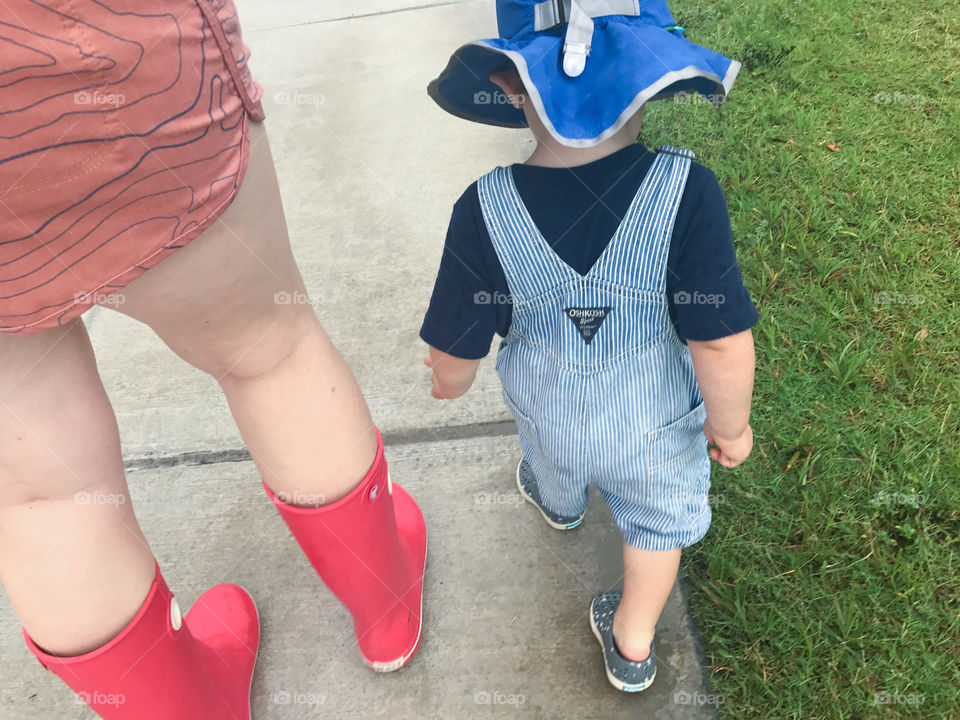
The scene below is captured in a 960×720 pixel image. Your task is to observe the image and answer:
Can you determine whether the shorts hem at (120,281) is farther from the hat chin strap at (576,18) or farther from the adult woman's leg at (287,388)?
the hat chin strap at (576,18)

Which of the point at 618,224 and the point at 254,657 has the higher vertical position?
the point at 618,224

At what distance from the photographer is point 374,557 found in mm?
1395

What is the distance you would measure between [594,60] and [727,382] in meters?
0.53

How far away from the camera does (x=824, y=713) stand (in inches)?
56.4

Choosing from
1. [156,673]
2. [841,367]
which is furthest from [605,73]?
[841,367]

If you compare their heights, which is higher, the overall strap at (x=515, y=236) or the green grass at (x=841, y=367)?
the overall strap at (x=515, y=236)

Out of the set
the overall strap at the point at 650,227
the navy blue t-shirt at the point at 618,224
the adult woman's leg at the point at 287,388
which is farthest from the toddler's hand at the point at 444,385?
the overall strap at the point at 650,227

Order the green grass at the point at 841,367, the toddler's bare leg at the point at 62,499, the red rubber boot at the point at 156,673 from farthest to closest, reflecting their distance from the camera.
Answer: the green grass at the point at 841,367 < the red rubber boot at the point at 156,673 < the toddler's bare leg at the point at 62,499

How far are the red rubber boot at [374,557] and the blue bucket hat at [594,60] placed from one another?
2.28 feet

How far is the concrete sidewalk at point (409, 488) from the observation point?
1572mm

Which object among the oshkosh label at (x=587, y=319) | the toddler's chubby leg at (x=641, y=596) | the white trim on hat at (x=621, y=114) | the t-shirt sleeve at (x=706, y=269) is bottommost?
the toddler's chubby leg at (x=641, y=596)

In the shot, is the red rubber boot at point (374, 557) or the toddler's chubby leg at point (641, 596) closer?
the red rubber boot at point (374, 557)

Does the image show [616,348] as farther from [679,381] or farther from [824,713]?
[824,713]

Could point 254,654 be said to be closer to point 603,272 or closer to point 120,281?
point 120,281
